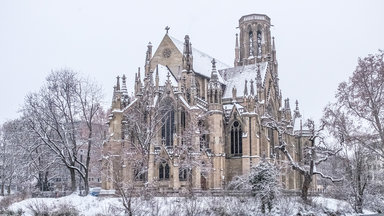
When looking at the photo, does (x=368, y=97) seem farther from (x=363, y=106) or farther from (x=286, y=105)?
(x=286, y=105)

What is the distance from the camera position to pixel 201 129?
4966cm

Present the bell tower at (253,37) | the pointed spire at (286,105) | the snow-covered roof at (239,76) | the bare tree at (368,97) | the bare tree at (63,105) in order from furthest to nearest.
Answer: the bell tower at (253,37) < the pointed spire at (286,105) < the snow-covered roof at (239,76) < the bare tree at (63,105) < the bare tree at (368,97)

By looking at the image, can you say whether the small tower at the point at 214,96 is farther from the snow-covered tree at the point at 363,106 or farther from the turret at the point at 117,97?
the snow-covered tree at the point at 363,106

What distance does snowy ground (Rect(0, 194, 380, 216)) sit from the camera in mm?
30859

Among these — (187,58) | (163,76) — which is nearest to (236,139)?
(187,58)

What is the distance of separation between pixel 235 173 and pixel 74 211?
79.6ft

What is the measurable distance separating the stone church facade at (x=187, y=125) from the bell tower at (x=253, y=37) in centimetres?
701

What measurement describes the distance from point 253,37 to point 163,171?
2849 centimetres

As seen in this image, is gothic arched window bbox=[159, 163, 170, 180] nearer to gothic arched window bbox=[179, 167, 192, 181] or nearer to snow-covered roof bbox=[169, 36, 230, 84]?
gothic arched window bbox=[179, 167, 192, 181]

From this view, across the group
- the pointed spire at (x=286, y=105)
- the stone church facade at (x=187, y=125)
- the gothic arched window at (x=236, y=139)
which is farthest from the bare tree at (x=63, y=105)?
the pointed spire at (x=286, y=105)

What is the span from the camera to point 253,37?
68625mm

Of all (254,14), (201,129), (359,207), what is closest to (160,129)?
(201,129)

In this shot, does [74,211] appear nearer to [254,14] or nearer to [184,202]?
[184,202]

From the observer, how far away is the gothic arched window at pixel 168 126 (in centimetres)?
5047
